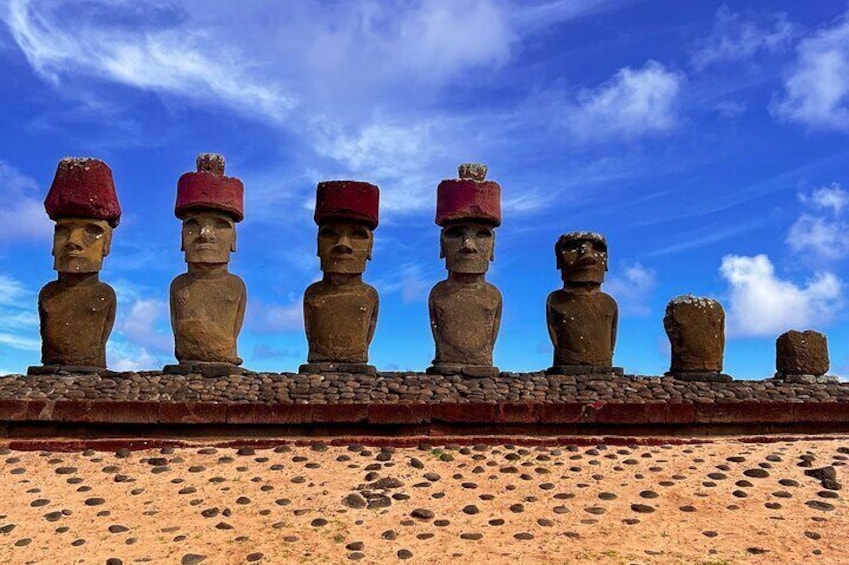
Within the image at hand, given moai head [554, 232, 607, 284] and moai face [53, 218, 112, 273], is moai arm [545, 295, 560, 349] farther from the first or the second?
moai face [53, 218, 112, 273]

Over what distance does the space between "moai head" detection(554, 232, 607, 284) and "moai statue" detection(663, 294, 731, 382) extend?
4.14 feet

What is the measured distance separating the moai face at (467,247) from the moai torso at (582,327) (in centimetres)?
116

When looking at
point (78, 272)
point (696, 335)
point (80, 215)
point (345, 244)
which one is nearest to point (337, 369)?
point (345, 244)

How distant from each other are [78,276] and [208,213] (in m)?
1.97

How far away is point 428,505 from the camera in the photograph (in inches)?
261

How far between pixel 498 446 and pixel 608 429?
1.36m

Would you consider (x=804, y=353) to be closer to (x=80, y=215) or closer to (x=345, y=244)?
(x=345, y=244)

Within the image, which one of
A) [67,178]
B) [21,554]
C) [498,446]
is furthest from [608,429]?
[67,178]

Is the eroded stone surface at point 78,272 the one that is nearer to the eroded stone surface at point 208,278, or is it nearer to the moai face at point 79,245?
the moai face at point 79,245

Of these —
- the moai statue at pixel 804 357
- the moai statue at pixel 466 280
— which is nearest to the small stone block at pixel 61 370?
the moai statue at pixel 466 280

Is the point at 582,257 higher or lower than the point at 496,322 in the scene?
higher

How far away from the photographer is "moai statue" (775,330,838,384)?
44.2ft

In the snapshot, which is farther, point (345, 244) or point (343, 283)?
point (343, 283)

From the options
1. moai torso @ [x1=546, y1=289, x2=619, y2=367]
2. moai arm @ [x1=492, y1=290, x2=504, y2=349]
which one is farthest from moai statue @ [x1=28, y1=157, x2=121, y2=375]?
moai torso @ [x1=546, y1=289, x2=619, y2=367]
